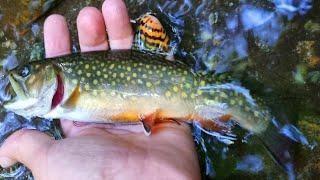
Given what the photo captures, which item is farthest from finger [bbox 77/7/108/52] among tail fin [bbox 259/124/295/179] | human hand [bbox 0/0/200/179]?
tail fin [bbox 259/124/295/179]

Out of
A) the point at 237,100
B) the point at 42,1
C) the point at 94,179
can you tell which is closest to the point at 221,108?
the point at 237,100

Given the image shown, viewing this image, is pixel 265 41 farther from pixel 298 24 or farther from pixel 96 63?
pixel 96 63

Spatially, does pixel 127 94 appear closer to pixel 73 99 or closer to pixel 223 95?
pixel 73 99

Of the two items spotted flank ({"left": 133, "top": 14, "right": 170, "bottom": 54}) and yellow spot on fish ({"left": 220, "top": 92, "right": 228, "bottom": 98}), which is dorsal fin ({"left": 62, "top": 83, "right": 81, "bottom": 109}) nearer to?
spotted flank ({"left": 133, "top": 14, "right": 170, "bottom": 54})

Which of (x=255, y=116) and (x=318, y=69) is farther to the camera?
(x=318, y=69)

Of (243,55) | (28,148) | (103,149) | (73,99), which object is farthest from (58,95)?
(243,55)

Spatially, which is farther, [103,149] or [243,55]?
[243,55]
